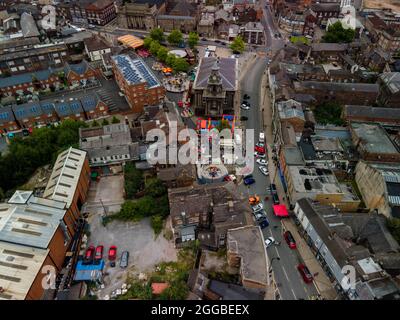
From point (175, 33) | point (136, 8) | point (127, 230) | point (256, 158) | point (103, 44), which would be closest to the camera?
point (127, 230)

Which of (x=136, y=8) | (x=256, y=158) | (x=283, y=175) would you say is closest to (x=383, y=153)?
(x=283, y=175)

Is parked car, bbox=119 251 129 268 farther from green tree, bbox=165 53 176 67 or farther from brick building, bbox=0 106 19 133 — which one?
green tree, bbox=165 53 176 67

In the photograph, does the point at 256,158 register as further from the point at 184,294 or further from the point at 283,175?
the point at 184,294

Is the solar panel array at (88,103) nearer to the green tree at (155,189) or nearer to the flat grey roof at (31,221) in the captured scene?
the green tree at (155,189)

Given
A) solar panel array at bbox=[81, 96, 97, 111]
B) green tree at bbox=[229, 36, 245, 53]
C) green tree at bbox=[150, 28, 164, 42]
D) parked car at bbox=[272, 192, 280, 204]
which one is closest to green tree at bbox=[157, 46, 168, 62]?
green tree at bbox=[150, 28, 164, 42]

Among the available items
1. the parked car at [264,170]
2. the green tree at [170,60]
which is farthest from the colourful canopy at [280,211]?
the green tree at [170,60]
